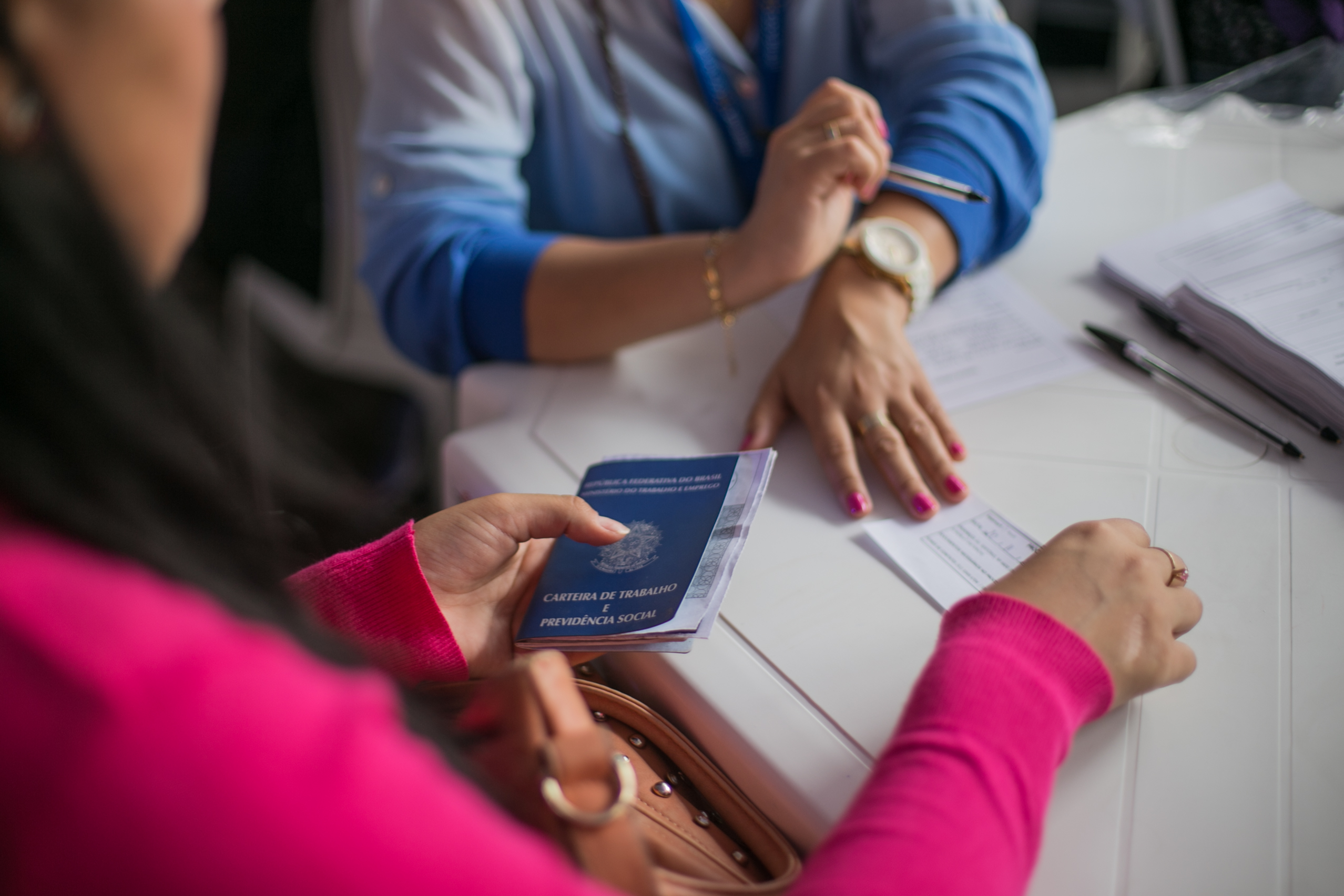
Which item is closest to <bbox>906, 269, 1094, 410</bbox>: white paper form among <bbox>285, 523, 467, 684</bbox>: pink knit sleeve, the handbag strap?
the handbag strap

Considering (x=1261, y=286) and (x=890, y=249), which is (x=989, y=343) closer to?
(x=890, y=249)

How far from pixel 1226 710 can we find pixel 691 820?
1.28ft

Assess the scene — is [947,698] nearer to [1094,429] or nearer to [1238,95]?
Answer: [1094,429]

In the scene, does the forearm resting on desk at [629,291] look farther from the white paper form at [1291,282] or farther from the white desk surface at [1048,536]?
the white paper form at [1291,282]

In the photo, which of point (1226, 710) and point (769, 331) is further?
point (769, 331)

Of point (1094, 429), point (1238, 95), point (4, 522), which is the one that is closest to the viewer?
point (4, 522)

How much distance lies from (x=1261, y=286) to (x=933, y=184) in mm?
360

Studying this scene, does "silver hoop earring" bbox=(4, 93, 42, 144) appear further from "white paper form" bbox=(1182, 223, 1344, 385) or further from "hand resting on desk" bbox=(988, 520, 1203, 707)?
"white paper form" bbox=(1182, 223, 1344, 385)

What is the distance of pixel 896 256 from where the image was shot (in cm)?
104

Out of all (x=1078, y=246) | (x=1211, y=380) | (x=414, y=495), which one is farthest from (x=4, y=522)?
(x=414, y=495)

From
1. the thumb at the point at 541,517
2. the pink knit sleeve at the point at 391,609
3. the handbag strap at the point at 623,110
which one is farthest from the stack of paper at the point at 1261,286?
the pink knit sleeve at the point at 391,609

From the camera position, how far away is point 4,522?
0.40m

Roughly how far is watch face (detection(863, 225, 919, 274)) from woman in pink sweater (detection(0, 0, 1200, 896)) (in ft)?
2.10

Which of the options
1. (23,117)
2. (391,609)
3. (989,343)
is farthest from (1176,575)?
(23,117)
